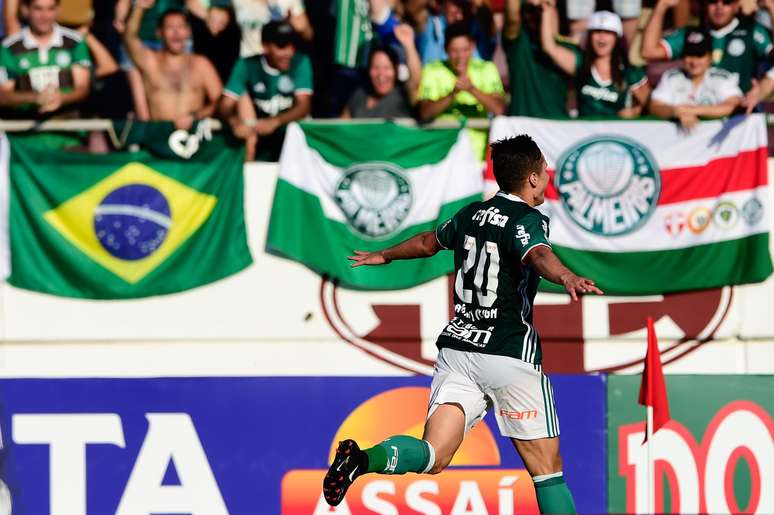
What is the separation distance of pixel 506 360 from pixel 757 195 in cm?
489

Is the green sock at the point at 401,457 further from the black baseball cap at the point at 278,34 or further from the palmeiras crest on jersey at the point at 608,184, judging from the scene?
the black baseball cap at the point at 278,34

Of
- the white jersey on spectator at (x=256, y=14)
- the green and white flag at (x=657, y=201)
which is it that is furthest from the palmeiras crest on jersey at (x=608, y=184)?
the white jersey on spectator at (x=256, y=14)

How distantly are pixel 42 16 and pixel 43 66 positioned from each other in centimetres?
40

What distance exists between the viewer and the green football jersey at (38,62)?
33.4 feet

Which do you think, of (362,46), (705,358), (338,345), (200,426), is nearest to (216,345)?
(338,345)

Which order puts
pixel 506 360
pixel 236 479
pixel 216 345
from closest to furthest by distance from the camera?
1. pixel 506 360
2. pixel 236 479
3. pixel 216 345

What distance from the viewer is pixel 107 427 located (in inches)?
324

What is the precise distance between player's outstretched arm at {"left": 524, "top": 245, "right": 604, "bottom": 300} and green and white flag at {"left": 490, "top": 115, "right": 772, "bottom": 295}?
178 inches

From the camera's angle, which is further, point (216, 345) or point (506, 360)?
point (216, 345)

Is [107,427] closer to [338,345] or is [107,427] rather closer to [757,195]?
[338,345]

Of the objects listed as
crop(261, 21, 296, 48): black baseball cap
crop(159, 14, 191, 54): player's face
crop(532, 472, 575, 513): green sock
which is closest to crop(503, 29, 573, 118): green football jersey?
crop(261, 21, 296, 48): black baseball cap

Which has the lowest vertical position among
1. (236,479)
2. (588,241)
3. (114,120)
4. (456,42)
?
(236,479)

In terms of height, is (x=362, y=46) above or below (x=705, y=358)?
above

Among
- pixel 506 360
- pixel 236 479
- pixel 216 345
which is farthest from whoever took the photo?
pixel 216 345
